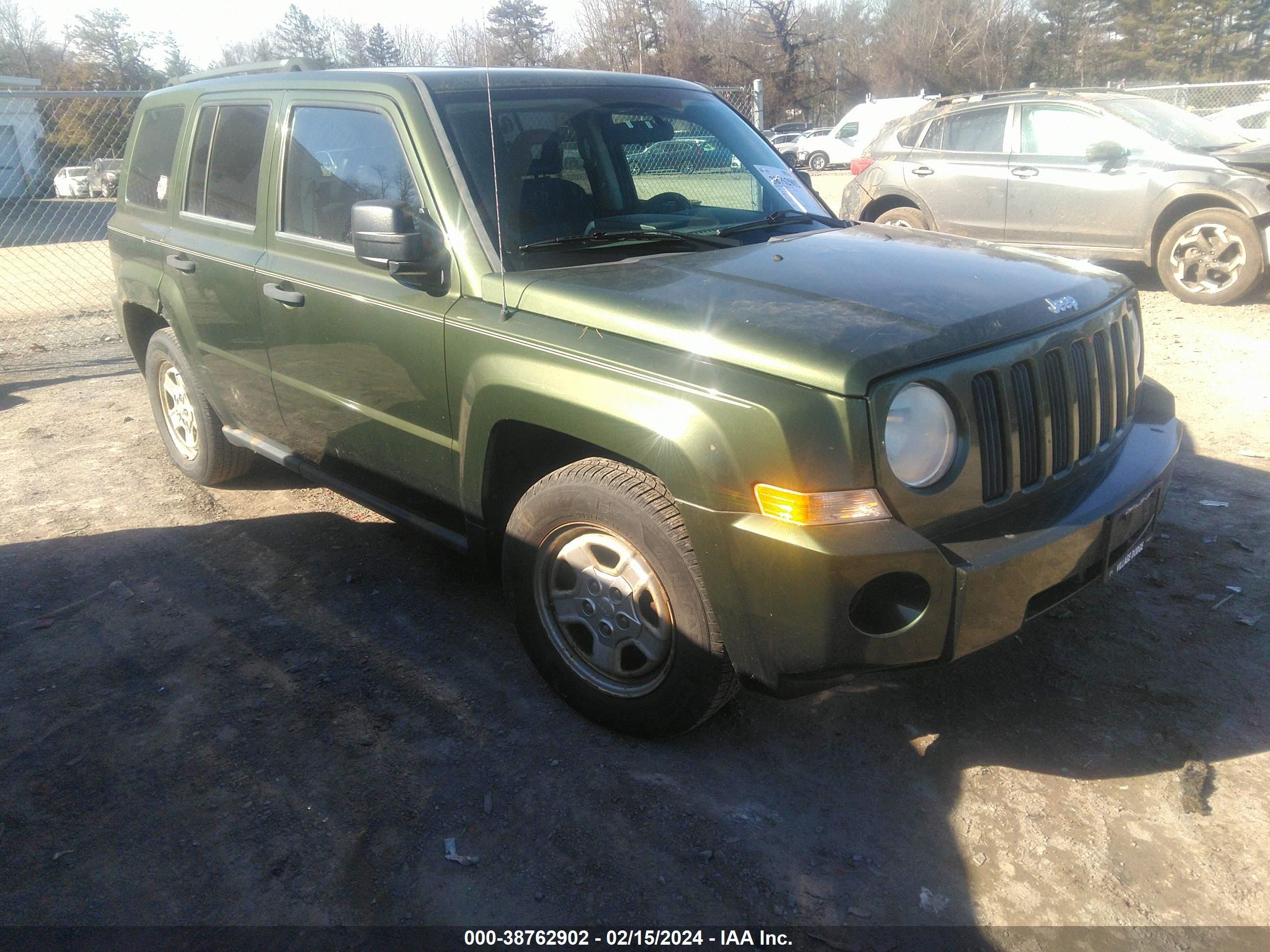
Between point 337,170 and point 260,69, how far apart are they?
4.90ft

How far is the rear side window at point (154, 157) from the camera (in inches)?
185

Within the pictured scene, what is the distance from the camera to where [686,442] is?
244 cm

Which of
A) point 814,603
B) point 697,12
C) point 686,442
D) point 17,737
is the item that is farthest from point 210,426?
point 697,12

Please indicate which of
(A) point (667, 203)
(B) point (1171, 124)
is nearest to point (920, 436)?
(A) point (667, 203)

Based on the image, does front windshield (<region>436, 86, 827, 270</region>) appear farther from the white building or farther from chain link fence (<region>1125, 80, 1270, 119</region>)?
chain link fence (<region>1125, 80, 1270, 119</region>)

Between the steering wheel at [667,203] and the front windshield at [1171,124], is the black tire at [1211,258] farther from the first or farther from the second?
the steering wheel at [667,203]

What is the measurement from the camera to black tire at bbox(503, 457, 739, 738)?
104 inches

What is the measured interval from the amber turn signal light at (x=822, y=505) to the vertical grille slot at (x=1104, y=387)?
1041mm

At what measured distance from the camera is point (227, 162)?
423 centimetres

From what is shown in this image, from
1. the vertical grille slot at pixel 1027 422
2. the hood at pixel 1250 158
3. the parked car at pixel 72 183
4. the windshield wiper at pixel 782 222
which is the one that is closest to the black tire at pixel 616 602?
the vertical grille slot at pixel 1027 422

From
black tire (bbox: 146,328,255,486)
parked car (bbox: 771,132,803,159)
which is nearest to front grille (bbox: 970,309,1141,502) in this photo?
black tire (bbox: 146,328,255,486)

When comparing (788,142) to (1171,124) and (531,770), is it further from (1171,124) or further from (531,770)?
(531,770)

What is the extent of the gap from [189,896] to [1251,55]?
49.2m

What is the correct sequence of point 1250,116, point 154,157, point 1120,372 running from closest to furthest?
1. point 1120,372
2. point 154,157
3. point 1250,116
